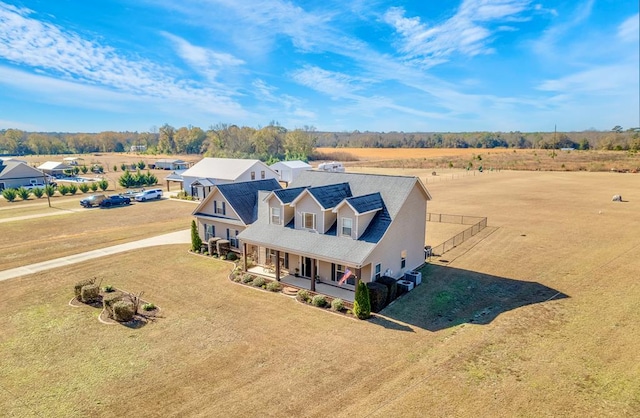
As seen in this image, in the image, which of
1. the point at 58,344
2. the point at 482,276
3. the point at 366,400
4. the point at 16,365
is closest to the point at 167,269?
the point at 58,344

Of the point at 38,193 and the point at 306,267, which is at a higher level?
the point at 38,193

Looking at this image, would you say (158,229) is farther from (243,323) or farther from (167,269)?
(243,323)

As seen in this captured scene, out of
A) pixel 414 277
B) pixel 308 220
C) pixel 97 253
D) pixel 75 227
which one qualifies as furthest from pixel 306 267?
pixel 75 227

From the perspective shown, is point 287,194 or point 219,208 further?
point 219,208

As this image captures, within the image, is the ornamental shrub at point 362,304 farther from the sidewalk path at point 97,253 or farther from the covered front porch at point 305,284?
the sidewalk path at point 97,253

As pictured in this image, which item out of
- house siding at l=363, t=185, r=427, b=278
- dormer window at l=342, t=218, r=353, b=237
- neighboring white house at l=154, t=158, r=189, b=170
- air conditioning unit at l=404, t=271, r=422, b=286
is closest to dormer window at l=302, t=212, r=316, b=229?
dormer window at l=342, t=218, r=353, b=237

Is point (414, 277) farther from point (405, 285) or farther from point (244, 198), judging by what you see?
point (244, 198)

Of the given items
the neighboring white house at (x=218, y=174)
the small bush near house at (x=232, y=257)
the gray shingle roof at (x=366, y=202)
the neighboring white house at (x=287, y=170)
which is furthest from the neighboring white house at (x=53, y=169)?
the gray shingle roof at (x=366, y=202)
